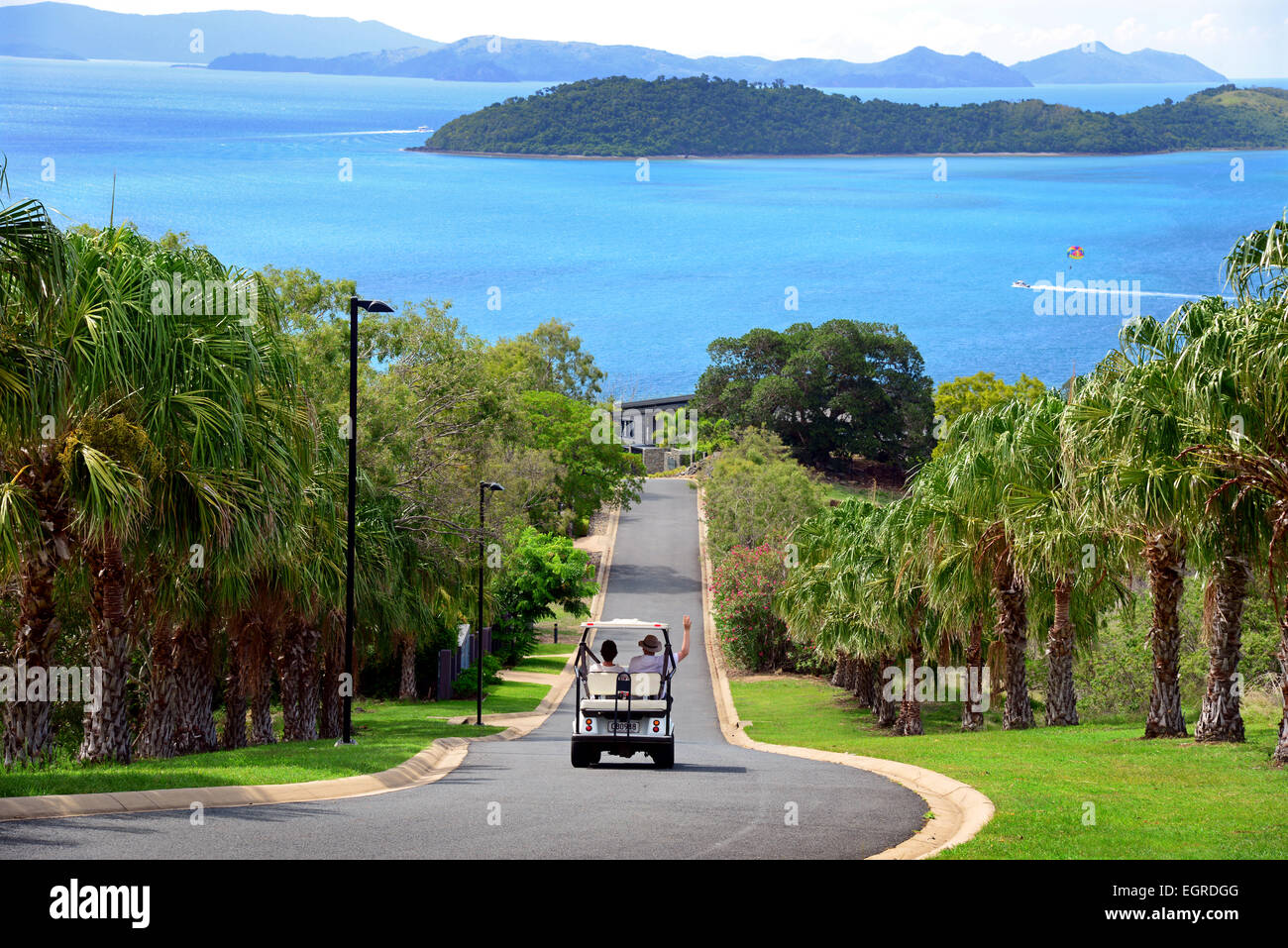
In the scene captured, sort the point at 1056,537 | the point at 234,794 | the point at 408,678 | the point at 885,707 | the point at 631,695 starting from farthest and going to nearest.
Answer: the point at 408,678, the point at 885,707, the point at 1056,537, the point at 631,695, the point at 234,794

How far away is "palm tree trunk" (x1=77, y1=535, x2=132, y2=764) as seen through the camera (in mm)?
18547

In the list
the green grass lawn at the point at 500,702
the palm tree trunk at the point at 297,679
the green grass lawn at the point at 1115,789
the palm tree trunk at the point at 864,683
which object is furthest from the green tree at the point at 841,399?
the palm tree trunk at the point at 297,679

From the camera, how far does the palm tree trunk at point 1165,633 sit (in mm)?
20891

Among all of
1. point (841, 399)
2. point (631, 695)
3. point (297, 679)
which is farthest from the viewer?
point (841, 399)

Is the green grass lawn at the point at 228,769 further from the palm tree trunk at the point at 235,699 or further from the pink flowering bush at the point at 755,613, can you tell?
the pink flowering bush at the point at 755,613

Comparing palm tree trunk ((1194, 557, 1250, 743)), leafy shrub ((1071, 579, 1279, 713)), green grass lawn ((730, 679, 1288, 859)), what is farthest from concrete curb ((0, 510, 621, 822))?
leafy shrub ((1071, 579, 1279, 713))

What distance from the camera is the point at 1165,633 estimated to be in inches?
846

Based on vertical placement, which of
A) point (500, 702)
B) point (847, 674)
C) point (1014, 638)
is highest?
point (1014, 638)

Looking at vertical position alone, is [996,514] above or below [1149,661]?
above

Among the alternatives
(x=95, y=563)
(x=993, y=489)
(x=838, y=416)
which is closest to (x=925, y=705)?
(x=993, y=489)

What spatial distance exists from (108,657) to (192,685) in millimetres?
4057


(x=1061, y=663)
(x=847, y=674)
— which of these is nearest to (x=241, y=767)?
(x=1061, y=663)

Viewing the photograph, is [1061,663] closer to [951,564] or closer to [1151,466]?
[951,564]

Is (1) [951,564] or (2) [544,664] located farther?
(2) [544,664]
